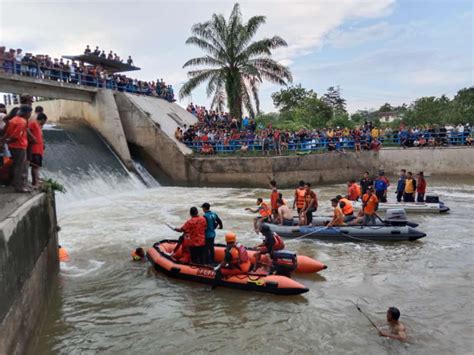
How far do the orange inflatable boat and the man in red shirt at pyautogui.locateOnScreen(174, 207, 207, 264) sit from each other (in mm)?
294

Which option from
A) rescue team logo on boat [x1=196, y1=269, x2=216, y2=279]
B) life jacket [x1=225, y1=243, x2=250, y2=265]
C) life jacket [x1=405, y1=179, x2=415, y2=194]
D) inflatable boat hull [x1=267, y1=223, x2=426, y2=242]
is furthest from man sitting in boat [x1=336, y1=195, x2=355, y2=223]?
rescue team logo on boat [x1=196, y1=269, x2=216, y2=279]

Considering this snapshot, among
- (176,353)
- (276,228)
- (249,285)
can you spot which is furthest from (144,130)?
(176,353)

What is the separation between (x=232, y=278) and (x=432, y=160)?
1938 centimetres

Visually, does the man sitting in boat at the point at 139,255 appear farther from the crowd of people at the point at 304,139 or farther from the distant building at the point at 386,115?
the distant building at the point at 386,115

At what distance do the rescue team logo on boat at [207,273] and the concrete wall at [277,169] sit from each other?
551 inches

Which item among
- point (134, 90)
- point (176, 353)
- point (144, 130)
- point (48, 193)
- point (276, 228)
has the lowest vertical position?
point (176, 353)

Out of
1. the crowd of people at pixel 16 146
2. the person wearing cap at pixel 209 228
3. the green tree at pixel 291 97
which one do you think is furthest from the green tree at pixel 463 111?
the crowd of people at pixel 16 146

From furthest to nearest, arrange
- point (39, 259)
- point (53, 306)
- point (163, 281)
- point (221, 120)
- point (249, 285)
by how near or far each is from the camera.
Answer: point (221, 120) < point (163, 281) < point (249, 285) < point (53, 306) < point (39, 259)

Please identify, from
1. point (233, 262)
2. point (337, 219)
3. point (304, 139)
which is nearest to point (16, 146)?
point (233, 262)

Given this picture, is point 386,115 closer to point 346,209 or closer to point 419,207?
point 419,207

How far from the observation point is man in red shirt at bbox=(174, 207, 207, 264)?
28.3 ft

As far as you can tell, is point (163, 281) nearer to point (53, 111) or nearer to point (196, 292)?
point (196, 292)

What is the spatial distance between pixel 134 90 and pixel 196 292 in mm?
21115

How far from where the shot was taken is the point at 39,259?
690 cm
